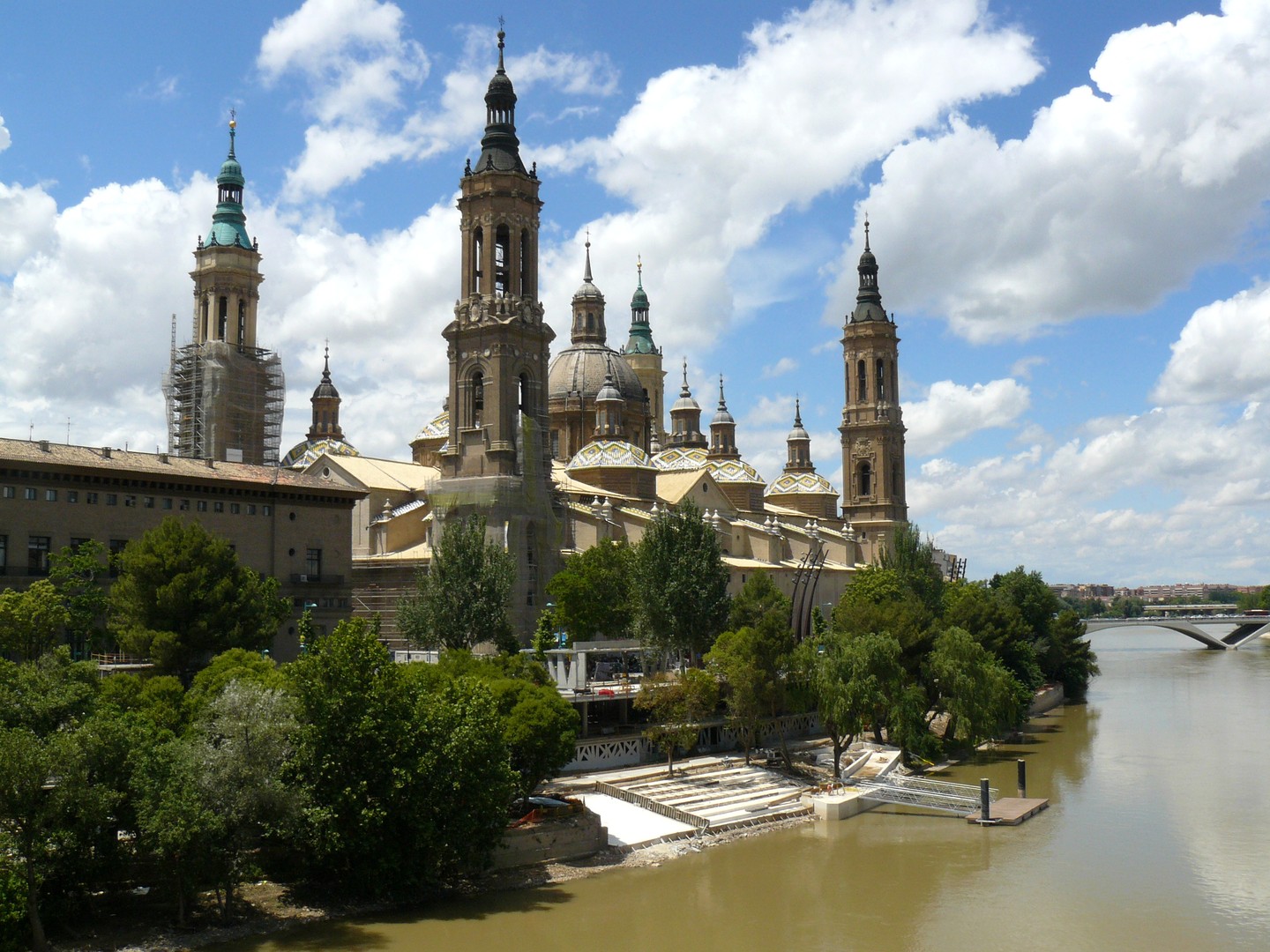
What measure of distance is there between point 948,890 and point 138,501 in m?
32.9

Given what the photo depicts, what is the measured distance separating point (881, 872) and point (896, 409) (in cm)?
7226

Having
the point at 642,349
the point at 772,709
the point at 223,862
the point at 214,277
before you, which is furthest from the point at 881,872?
the point at 642,349

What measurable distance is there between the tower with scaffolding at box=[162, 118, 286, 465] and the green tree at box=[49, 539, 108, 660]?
1437 inches

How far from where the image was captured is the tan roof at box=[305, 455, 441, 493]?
2648 inches

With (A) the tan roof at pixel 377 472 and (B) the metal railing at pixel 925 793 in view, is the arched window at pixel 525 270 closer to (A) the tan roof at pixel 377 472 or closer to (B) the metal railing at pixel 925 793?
(A) the tan roof at pixel 377 472

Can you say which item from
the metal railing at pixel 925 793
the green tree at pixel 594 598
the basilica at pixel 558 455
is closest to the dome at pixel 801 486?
the basilica at pixel 558 455

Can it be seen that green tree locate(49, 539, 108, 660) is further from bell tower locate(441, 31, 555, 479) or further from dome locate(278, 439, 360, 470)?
dome locate(278, 439, 360, 470)

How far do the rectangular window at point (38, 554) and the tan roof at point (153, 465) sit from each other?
274 centimetres

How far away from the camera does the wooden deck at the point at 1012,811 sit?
129ft

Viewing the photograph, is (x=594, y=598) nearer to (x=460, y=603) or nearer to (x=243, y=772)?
(x=460, y=603)

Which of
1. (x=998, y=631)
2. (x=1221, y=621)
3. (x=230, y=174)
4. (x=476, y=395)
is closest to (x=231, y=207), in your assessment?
(x=230, y=174)

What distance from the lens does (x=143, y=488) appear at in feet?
156

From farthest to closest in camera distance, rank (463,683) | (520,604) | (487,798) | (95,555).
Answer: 1. (520,604)
2. (95,555)
3. (463,683)
4. (487,798)

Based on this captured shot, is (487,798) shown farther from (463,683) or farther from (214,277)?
(214,277)
